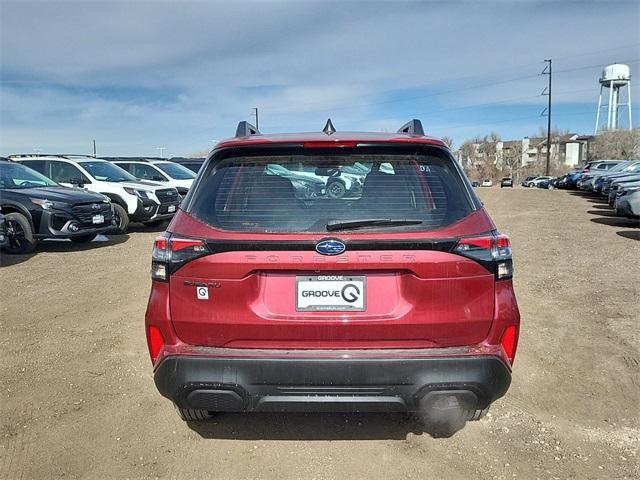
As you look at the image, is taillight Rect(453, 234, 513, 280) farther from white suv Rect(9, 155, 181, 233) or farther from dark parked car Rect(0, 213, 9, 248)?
white suv Rect(9, 155, 181, 233)

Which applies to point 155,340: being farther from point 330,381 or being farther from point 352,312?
point 352,312

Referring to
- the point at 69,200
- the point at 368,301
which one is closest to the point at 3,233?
the point at 69,200

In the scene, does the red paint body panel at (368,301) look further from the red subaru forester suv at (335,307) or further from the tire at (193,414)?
the tire at (193,414)

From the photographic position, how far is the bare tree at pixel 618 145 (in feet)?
222

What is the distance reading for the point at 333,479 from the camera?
270 centimetres

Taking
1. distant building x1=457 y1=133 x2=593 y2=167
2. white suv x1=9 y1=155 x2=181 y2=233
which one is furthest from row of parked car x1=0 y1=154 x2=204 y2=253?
distant building x1=457 y1=133 x2=593 y2=167

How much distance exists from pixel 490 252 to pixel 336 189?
859 mm

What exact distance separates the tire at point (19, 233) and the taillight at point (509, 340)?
8.60 m

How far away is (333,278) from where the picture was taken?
2.45m

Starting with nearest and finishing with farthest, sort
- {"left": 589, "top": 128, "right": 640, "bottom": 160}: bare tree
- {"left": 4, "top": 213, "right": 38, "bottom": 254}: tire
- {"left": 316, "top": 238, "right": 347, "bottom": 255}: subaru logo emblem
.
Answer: {"left": 316, "top": 238, "right": 347, "bottom": 255}: subaru logo emblem, {"left": 4, "top": 213, "right": 38, "bottom": 254}: tire, {"left": 589, "top": 128, "right": 640, "bottom": 160}: bare tree

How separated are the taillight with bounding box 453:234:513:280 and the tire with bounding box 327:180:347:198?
67cm

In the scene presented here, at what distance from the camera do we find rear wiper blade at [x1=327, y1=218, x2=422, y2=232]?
8.13ft

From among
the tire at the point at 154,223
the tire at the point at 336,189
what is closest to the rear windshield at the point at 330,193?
the tire at the point at 336,189

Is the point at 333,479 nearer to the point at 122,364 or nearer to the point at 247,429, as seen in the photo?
Answer: the point at 247,429
